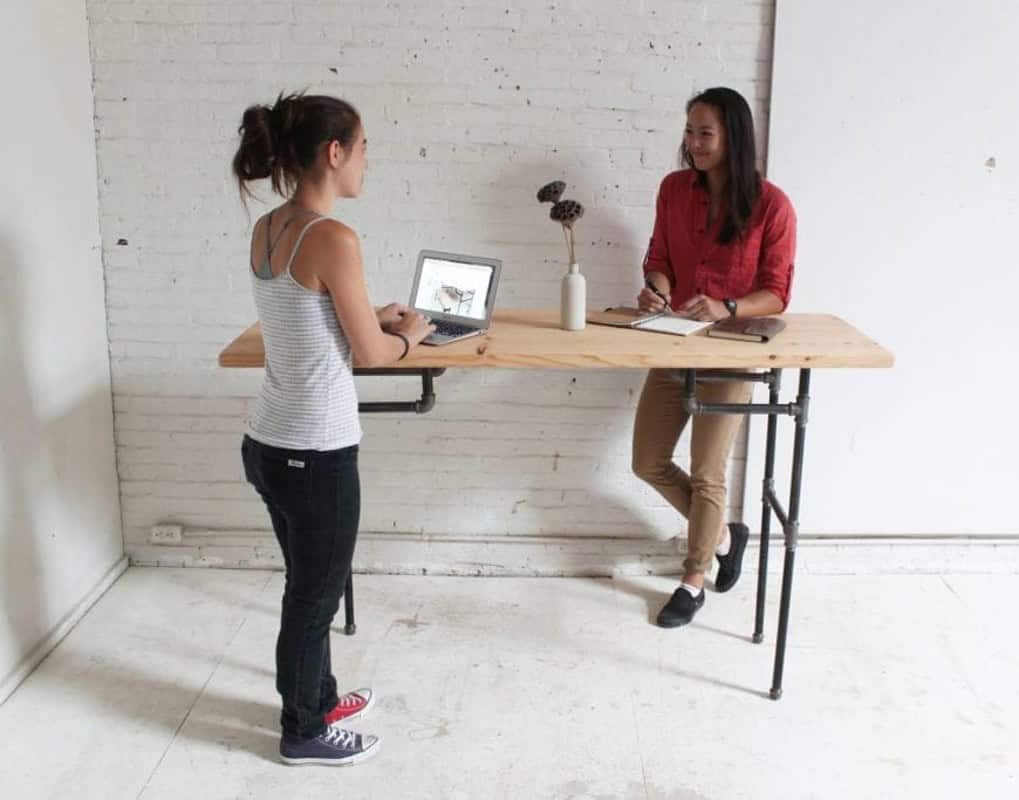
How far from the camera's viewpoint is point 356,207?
125 inches

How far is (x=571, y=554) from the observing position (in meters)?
3.45

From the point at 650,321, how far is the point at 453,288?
1.72 feet

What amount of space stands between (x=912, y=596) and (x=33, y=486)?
106 inches

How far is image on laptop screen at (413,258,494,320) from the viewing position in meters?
2.58

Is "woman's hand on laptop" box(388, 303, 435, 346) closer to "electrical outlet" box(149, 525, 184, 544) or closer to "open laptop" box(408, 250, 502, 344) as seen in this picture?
"open laptop" box(408, 250, 502, 344)

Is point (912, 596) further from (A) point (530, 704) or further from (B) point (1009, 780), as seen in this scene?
(A) point (530, 704)

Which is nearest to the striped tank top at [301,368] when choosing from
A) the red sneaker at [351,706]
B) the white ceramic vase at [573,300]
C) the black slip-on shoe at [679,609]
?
the white ceramic vase at [573,300]

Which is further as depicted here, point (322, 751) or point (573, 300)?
point (573, 300)

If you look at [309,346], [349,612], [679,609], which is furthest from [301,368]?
[679,609]

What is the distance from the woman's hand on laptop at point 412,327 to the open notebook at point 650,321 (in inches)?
22.0

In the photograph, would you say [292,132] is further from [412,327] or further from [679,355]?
[679,355]

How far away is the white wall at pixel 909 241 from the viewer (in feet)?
9.98

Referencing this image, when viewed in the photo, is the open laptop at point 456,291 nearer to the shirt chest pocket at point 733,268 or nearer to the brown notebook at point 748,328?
the brown notebook at point 748,328

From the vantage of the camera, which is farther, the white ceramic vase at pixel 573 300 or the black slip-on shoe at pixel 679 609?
the black slip-on shoe at pixel 679 609
